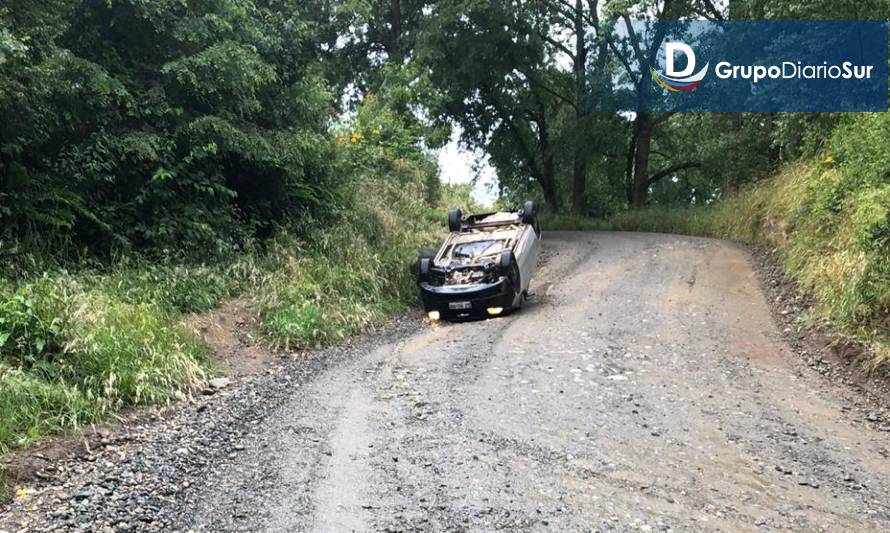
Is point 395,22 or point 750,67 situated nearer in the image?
point 750,67

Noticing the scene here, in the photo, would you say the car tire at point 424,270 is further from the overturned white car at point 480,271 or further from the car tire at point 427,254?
the car tire at point 427,254

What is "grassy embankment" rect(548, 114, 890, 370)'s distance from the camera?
26.1 feet

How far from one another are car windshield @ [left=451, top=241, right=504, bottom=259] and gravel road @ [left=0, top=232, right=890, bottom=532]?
8.91 ft

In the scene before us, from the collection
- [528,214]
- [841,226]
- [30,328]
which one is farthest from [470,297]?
[30,328]

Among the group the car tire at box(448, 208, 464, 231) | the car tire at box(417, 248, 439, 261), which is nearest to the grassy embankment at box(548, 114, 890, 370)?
the car tire at box(448, 208, 464, 231)

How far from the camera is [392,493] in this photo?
4.66 m

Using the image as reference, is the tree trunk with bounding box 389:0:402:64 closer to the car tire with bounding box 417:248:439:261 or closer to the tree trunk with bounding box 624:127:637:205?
the tree trunk with bounding box 624:127:637:205

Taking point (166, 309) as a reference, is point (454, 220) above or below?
above

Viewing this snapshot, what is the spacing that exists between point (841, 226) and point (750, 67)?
28.8 feet

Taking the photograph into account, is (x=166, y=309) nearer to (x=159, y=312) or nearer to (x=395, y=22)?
(x=159, y=312)

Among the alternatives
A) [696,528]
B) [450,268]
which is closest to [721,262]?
[450,268]

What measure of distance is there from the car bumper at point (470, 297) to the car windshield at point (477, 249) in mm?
960
